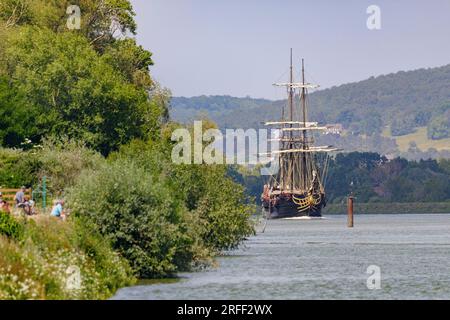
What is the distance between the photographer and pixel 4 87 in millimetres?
84250

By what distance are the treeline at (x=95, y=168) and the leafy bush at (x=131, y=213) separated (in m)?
0.05

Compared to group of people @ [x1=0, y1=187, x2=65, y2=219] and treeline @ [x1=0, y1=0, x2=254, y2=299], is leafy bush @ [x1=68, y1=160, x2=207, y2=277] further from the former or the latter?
group of people @ [x1=0, y1=187, x2=65, y2=219]

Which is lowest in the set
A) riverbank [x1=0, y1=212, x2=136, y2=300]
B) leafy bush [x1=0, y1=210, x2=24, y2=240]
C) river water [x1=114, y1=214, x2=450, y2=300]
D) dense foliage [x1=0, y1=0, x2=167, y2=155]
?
river water [x1=114, y1=214, x2=450, y2=300]

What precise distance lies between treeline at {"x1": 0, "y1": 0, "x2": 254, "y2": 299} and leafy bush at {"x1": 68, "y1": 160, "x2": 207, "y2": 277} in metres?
0.05

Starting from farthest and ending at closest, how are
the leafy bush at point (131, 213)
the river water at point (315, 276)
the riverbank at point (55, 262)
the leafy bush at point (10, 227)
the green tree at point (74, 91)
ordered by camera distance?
the green tree at point (74, 91)
the leafy bush at point (131, 213)
the river water at point (315, 276)
the leafy bush at point (10, 227)
the riverbank at point (55, 262)

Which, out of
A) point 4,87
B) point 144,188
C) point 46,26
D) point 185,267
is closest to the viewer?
point 144,188

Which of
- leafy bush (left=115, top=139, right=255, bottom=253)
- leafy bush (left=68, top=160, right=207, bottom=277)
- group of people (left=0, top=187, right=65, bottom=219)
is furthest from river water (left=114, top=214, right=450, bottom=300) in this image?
group of people (left=0, top=187, right=65, bottom=219)

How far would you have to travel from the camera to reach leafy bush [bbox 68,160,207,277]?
51688 millimetres

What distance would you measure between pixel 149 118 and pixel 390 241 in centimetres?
2650

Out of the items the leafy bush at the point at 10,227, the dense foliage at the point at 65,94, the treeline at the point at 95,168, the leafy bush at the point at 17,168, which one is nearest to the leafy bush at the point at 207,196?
the treeline at the point at 95,168

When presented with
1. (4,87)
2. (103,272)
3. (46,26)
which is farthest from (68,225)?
(46,26)

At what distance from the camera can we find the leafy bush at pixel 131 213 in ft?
170

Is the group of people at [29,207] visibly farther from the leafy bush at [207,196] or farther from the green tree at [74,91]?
the green tree at [74,91]
